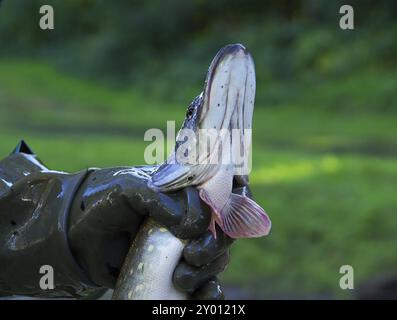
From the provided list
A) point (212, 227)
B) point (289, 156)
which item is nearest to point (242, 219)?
point (212, 227)

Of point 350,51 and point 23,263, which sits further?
point 350,51

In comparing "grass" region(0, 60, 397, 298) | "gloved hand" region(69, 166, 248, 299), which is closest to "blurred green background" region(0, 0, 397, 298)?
"grass" region(0, 60, 397, 298)

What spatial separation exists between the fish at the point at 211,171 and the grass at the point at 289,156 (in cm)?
262

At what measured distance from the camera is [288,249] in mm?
3680

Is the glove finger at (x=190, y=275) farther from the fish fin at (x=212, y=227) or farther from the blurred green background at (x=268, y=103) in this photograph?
the blurred green background at (x=268, y=103)

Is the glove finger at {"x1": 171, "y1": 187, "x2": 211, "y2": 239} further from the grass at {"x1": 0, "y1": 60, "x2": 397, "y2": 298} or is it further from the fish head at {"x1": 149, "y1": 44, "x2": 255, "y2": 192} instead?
the grass at {"x1": 0, "y1": 60, "x2": 397, "y2": 298}

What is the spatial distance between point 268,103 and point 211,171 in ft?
19.4

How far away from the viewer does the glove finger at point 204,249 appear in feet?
2.47

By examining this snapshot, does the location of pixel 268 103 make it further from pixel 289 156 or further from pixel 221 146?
pixel 221 146

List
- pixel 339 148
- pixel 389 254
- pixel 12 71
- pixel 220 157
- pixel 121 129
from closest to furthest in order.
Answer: pixel 220 157
pixel 389 254
pixel 339 148
pixel 121 129
pixel 12 71

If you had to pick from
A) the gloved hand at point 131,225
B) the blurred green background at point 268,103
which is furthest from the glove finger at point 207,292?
the blurred green background at point 268,103

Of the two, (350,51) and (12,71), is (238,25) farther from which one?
(12,71)
